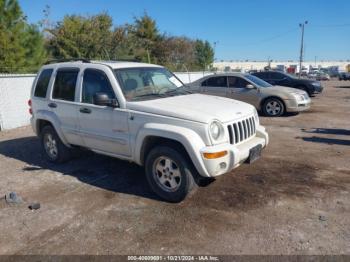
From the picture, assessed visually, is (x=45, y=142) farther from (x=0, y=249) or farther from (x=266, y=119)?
(x=266, y=119)

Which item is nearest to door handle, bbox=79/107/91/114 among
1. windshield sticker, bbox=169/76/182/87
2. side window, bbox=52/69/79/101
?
side window, bbox=52/69/79/101

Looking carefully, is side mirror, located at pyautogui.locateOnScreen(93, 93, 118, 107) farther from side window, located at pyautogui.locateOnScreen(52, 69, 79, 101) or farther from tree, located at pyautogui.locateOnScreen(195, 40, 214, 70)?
tree, located at pyautogui.locateOnScreen(195, 40, 214, 70)

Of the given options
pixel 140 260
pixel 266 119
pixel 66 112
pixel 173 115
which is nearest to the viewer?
pixel 140 260

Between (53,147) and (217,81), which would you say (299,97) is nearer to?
(217,81)

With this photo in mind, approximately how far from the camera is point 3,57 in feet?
46.0

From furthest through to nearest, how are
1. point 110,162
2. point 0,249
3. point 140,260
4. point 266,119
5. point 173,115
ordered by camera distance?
point 266,119, point 110,162, point 173,115, point 0,249, point 140,260

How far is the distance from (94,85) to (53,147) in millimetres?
1879

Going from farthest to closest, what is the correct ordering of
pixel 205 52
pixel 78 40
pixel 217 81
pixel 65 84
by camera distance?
1. pixel 205 52
2. pixel 78 40
3. pixel 217 81
4. pixel 65 84

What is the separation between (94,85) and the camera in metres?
5.12

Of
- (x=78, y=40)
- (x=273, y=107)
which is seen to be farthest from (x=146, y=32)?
(x=273, y=107)

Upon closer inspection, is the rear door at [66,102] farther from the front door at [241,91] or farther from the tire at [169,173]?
the front door at [241,91]

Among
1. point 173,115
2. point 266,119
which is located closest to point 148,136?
point 173,115

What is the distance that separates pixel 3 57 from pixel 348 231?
580 inches

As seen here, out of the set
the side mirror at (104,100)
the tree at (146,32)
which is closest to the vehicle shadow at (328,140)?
the side mirror at (104,100)
